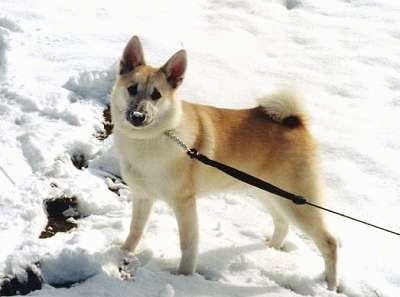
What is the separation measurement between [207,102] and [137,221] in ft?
7.84

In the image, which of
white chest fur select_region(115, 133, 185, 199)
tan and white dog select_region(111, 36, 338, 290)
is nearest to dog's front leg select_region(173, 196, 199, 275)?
tan and white dog select_region(111, 36, 338, 290)

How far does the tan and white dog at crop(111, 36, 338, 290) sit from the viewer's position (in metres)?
3.70

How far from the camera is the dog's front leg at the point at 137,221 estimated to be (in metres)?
4.06

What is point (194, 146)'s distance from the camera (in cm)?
386

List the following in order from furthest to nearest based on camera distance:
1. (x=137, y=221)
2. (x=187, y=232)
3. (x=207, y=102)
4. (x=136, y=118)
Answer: (x=207, y=102) < (x=137, y=221) < (x=187, y=232) < (x=136, y=118)

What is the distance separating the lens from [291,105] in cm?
411

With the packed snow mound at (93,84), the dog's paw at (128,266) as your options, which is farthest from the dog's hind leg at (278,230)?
the packed snow mound at (93,84)

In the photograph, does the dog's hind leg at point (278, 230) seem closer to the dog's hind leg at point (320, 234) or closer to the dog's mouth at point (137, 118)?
the dog's hind leg at point (320, 234)

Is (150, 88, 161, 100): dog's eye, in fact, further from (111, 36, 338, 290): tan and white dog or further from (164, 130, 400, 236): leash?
(164, 130, 400, 236): leash

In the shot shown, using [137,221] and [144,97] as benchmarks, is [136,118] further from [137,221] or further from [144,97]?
[137,221]

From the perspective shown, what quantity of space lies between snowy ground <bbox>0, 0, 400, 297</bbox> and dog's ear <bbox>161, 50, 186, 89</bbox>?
1099 mm

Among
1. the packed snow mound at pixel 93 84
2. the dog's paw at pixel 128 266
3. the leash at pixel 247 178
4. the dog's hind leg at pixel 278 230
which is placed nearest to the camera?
the leash at pixel 247 178

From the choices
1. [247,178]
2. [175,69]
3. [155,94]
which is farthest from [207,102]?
[247,178]

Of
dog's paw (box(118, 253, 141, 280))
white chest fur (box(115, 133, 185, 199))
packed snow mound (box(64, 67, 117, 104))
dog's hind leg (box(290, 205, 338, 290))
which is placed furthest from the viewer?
packed snow mound (box(64, 67, 117, 104))
